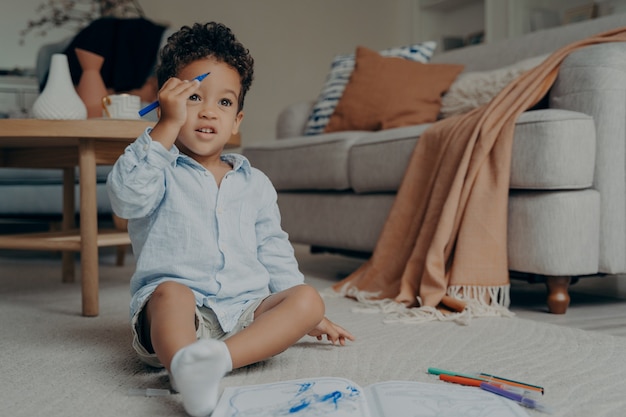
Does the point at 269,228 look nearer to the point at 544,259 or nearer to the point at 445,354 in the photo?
the point at 445,354

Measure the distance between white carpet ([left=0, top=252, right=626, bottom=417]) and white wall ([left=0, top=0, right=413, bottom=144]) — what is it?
299cm

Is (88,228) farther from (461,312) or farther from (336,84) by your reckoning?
(336,84)

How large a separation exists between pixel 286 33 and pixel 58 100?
296 centimetres

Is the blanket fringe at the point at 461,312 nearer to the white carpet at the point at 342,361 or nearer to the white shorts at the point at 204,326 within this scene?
the white carpet at the point at 342,361

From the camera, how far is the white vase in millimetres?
1622

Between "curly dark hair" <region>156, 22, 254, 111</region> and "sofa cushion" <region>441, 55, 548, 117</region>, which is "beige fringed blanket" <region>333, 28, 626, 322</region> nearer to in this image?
"sofa cushion" <region>441, 55, 548, 117</region>

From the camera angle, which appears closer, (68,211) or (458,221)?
(458,221)

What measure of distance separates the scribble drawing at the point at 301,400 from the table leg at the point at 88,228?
2.60 feet

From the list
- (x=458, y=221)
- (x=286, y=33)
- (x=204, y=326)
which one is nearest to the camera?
(x=204, y=326)

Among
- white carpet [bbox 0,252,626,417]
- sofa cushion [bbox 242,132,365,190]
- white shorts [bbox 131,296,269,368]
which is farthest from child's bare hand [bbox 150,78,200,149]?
sofa cushion [bbox 242,132,365,190]

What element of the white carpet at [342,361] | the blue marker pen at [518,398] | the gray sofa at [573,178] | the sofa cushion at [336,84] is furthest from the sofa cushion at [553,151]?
the sofa cushion at [336,84]

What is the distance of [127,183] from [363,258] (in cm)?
170

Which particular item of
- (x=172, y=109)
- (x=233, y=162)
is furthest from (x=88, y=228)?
(x=172, y=109)

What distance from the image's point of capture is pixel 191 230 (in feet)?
3.46
